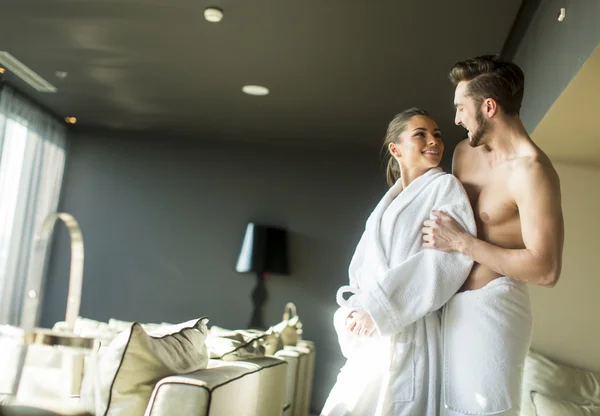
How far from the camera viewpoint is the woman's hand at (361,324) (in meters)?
1.56

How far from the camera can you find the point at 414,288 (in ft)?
5.06

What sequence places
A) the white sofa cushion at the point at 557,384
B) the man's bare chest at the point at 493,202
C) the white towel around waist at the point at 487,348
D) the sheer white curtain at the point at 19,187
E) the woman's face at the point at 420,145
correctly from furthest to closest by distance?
the sheer white curtain at the point at 19,187 < the white sofa cushion at the point at 557,384 < the woman's face at the point at 420,145 < the man's bare chest at the point at 493,202 < the white towel around waist at the point at 487,348

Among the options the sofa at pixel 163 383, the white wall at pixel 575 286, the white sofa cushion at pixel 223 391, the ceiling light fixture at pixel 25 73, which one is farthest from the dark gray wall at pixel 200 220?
the sofa at pixel 163 383

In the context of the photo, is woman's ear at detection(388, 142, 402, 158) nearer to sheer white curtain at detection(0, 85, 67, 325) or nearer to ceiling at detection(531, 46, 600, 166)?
ceiling at detection(531, 46, 600, 166)

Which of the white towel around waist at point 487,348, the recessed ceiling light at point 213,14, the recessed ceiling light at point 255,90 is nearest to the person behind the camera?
the white towel around waist at point 487,348

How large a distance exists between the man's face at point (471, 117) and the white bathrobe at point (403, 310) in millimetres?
140

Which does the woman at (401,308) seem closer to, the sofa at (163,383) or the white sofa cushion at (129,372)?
the sofa at (163,383)

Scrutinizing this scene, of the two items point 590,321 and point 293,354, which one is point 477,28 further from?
point 293,354

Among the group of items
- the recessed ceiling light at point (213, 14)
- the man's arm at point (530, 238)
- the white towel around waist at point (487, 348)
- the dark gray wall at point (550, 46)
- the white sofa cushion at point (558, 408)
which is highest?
the recessed ceiling light at point (213, 14)

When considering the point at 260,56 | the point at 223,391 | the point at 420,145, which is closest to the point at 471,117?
the point at 420,145

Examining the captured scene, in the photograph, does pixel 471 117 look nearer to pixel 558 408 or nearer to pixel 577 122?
pixel 577 122

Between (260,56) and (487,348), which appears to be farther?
(260,56)

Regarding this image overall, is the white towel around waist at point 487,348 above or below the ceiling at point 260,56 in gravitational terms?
below

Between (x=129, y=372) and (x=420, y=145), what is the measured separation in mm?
1067
